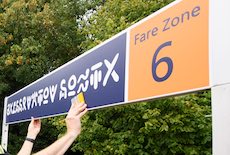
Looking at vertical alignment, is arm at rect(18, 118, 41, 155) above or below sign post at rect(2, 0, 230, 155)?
below

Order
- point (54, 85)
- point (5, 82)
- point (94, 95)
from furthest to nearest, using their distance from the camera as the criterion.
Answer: point (5, 82) → point (54, 85) → point (94, 95)

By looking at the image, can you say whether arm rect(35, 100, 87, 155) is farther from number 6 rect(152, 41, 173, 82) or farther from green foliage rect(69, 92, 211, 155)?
green foliage rect(69, 92, 211, 155)

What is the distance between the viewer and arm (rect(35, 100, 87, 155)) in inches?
77.1

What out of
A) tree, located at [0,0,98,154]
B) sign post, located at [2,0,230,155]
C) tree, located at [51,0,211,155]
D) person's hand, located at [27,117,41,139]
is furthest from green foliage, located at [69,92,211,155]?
tree, located at [0,0,98,154]

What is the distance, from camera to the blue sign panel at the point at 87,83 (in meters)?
3.50

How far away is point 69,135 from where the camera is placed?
2.09 m

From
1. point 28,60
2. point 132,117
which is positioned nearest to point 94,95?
point 132,117

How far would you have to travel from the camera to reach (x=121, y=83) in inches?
134

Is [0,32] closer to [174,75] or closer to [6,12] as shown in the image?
[6,12]

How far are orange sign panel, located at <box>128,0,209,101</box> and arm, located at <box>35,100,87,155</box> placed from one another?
2.22 feet

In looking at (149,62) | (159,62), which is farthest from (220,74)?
(149,62)

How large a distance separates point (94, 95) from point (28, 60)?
7.71 m

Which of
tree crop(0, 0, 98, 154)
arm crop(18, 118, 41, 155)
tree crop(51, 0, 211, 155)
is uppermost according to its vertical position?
tree crop(0, 0, 98, 154)

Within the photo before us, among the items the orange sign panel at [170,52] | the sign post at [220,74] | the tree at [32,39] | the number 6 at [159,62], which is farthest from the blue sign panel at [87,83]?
the tree at [32,39]
